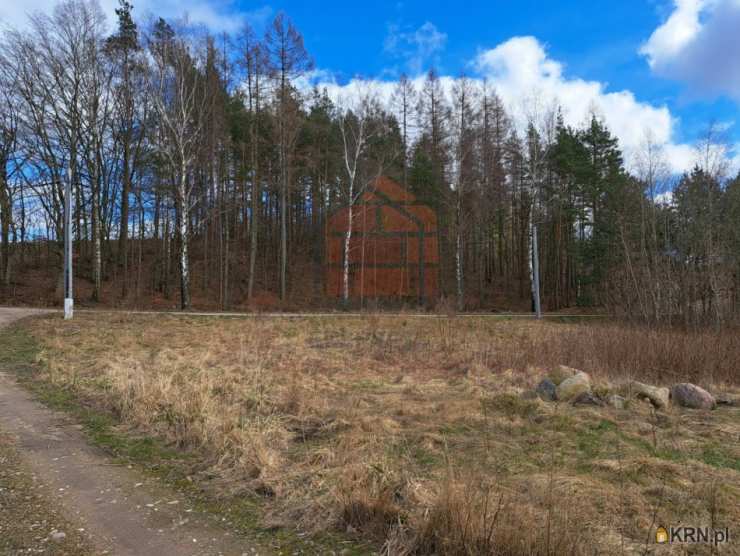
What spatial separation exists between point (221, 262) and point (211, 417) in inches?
1063

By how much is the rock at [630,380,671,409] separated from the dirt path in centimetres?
700

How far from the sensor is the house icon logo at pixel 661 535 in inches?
118

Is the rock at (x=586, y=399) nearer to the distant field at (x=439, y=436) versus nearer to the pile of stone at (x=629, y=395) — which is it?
the pile of stone at (x=629, y=395)

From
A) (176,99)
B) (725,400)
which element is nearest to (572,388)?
(725,400)

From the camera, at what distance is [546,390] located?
7.93m

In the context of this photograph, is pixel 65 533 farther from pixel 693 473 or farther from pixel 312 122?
pixel 312 122

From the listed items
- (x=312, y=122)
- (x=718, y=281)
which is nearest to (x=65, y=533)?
(x=718, y=281)

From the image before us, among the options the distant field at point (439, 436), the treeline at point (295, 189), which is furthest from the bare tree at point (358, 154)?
the distant field at point (439, 436)

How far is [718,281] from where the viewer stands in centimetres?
2017

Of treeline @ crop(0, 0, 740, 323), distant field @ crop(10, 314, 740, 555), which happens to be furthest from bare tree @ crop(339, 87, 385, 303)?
distant field @ crop(10, 314, 740, 555)

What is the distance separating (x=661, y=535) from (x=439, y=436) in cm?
257

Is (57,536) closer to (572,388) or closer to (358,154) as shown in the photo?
(572,388)

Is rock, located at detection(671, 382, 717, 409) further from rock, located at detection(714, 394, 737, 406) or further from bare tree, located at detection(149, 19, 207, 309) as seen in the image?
bare tree, located at detection(149, 19, 207, 309)

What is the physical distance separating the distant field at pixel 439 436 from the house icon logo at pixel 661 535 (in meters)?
0.09
